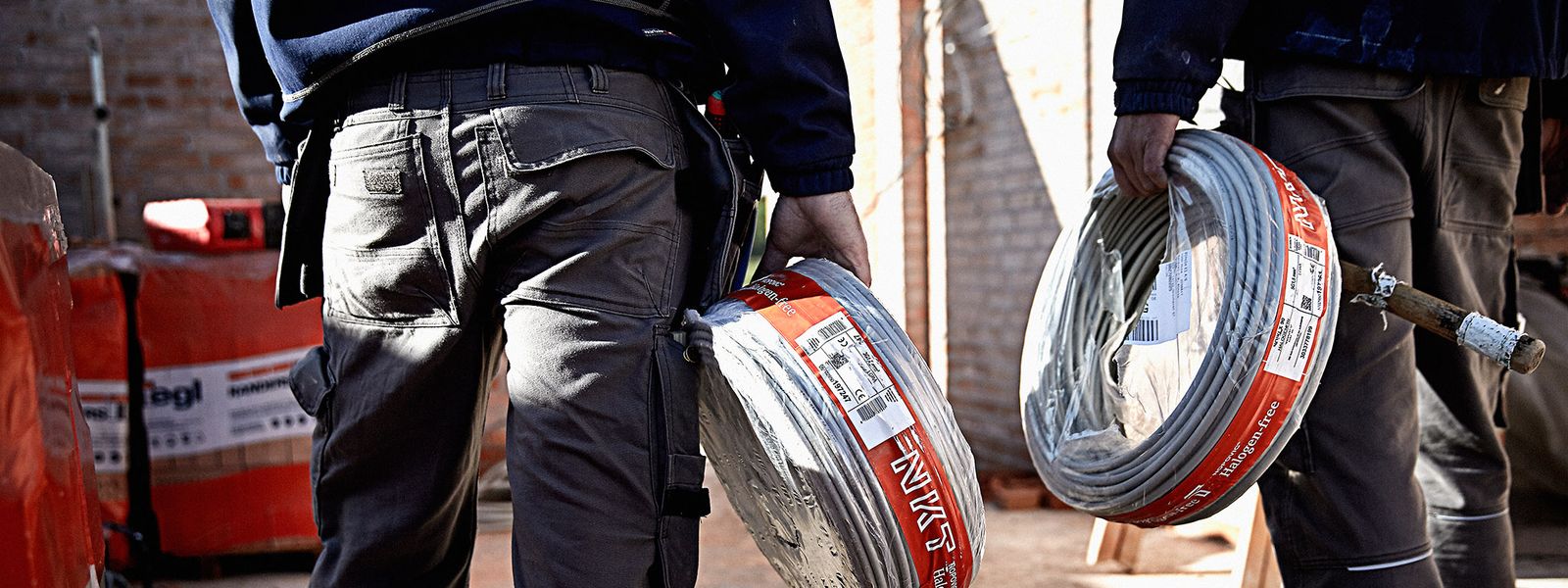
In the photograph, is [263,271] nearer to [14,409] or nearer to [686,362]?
[686,362]

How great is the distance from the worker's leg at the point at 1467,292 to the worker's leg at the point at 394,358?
155 centimetres

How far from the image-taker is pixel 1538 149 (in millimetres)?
2189

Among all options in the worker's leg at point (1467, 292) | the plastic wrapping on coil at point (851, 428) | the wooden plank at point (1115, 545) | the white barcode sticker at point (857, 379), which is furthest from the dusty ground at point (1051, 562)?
the white barcode sticker at point (857, 379)

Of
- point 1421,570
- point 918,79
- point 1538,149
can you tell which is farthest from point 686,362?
point 918,79

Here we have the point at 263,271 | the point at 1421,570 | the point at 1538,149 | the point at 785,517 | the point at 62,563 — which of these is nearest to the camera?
the point at 62,563

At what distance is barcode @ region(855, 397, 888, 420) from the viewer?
1438 mm

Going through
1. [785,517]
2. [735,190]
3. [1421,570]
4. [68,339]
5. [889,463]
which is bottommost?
[1421,570]

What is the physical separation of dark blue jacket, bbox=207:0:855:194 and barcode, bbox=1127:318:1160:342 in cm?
Result: 68

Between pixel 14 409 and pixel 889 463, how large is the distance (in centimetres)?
89

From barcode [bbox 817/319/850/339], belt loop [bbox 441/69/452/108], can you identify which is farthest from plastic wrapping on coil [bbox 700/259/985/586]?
belt loop [bbox 441/69/452/108]

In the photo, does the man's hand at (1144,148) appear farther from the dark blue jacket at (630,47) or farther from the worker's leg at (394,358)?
the worker's leg at (394,358)

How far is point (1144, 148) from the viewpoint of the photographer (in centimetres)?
201

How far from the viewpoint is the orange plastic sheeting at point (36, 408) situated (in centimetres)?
94

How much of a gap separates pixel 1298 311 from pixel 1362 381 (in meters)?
0.32
